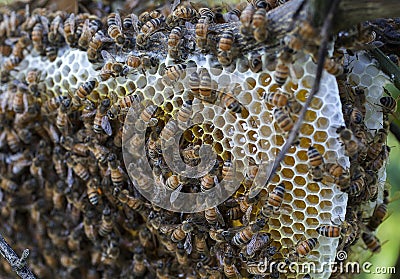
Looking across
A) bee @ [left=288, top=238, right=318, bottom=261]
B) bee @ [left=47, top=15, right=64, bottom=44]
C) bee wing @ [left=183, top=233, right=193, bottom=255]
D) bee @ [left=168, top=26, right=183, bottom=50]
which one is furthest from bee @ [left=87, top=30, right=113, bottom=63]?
bee @ [left=288, top=238, right=318, bottom=261]

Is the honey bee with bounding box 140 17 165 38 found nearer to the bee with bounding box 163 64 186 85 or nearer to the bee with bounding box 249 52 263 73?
the bee with bounding box 163 64 186 85

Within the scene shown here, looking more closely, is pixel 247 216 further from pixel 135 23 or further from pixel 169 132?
pixel 135 23

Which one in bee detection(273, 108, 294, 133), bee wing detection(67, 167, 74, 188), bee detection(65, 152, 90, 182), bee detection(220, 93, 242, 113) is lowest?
bee wing detection(67, 167, 74, 188)

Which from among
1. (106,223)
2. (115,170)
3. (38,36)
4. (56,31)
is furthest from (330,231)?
(38,36)

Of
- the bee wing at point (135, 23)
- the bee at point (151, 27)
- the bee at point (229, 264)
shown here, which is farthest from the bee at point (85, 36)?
the bee at point (229, 264)

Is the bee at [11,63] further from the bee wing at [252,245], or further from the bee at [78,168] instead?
the bee wing at [252,245]

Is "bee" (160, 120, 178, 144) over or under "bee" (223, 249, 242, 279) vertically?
over

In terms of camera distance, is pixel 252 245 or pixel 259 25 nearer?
pixel 259 25
